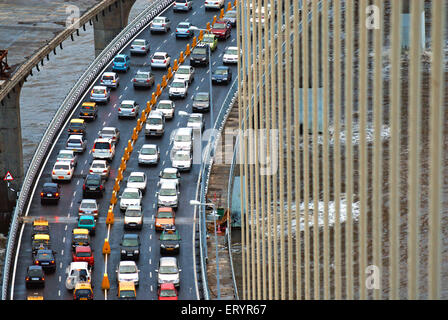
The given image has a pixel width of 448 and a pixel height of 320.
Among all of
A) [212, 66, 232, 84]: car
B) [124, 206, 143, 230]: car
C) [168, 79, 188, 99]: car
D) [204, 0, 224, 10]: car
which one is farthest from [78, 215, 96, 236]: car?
[204, 0, 224, 10]: car

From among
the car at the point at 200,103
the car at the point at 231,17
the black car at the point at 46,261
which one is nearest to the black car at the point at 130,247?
the black car at the point at 46,261

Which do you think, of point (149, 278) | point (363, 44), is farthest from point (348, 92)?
point (149, 278)

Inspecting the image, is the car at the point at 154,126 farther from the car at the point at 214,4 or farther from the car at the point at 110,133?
the car at the point at 214,4

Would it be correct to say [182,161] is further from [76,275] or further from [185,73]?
[76,275]

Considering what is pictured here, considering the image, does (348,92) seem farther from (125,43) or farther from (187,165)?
(125,43)

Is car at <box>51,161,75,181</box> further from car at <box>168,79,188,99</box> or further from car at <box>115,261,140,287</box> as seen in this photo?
car at <box>168,79,188,99</box>
